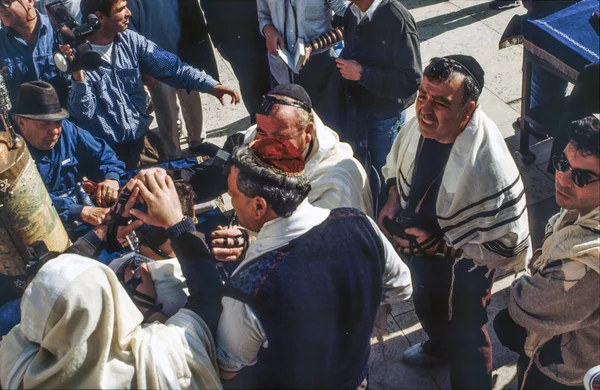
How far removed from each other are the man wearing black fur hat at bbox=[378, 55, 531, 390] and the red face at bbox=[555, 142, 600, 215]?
24cm

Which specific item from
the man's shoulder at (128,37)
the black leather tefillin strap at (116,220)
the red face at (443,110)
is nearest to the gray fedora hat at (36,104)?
the man's shoulder at (128,37)

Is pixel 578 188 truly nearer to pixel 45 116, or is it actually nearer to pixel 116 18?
pixel 45 116

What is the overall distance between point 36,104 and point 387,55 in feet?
6.58

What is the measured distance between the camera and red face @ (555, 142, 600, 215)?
250cm

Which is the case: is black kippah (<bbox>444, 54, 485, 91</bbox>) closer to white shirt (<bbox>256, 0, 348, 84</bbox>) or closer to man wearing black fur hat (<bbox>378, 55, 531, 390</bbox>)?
man wearing black fur hat (<bbox>378, 55, 531, 390</bbox>)

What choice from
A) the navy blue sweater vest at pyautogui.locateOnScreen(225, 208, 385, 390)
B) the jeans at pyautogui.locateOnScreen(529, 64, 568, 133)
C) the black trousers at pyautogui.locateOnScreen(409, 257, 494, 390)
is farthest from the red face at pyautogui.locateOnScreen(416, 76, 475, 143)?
the jeans at pyautogui.locateOnScreen(529, 64, 568, 133)

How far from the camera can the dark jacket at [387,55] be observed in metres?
3.67

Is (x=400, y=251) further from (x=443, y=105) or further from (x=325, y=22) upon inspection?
(x=325, y=22)

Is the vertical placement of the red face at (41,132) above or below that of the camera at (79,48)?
below

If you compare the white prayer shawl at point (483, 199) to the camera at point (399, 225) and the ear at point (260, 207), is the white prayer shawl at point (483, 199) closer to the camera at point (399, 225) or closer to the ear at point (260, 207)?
the camera at point (399, 225)

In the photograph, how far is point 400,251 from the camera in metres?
3.22

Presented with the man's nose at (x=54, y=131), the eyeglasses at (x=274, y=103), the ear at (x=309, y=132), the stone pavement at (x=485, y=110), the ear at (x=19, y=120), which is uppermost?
the eyeglasses at (x=274, y=103)

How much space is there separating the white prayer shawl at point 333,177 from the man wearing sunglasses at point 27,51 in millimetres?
2039

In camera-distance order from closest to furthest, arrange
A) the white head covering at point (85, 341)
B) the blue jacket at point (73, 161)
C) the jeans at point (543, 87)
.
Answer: the white head covering at point (85, 341)
the blue jacket at point (73, 161)
the jeans at point (543, 87)
